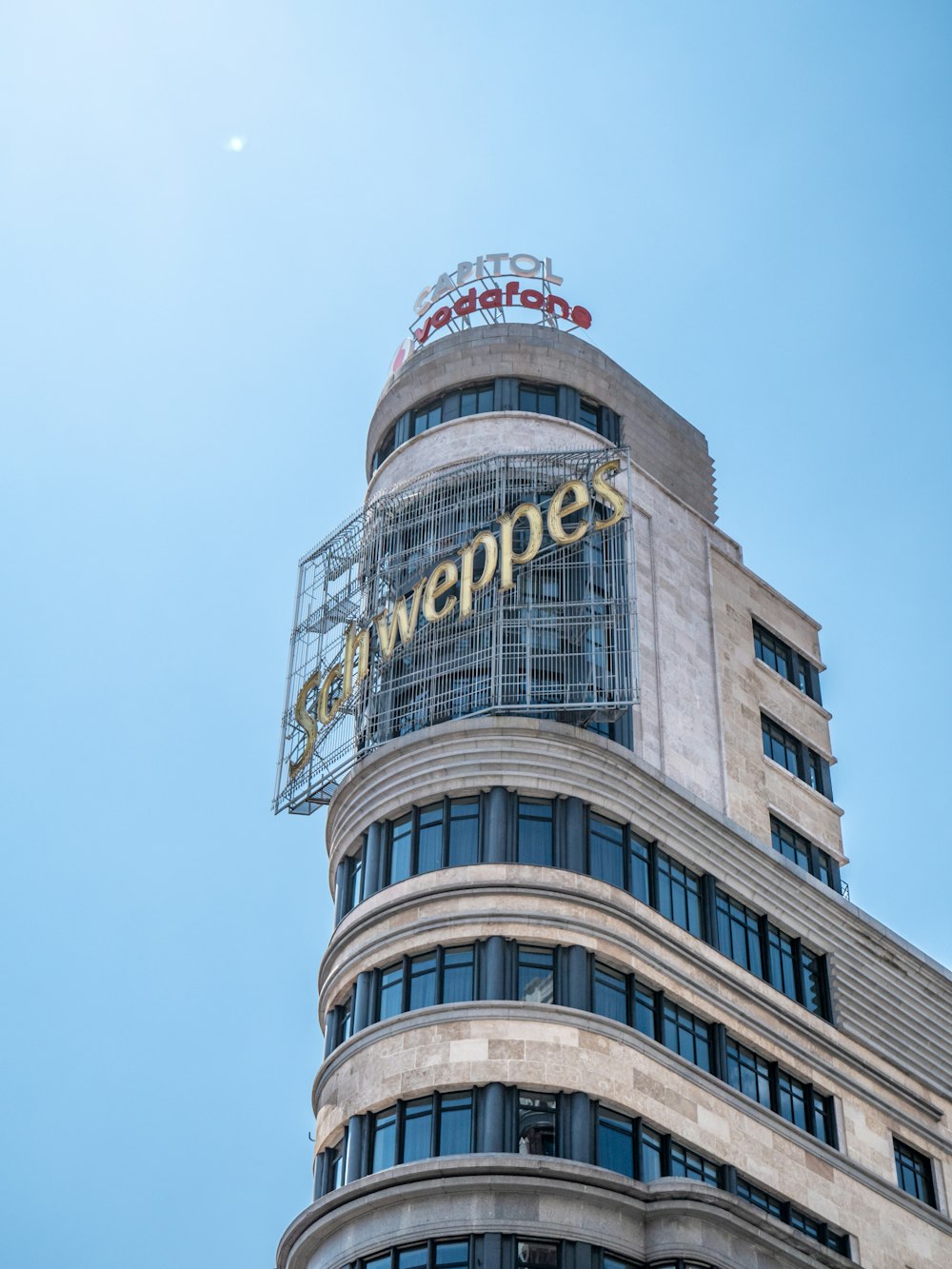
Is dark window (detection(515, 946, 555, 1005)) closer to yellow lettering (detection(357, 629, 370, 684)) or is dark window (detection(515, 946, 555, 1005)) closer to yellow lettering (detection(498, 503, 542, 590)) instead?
yellow lettering (detection(498, 503, 542, 590))

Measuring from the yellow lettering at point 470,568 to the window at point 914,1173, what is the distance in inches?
981

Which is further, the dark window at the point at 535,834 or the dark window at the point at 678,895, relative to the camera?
the dark window at the point at 678,895

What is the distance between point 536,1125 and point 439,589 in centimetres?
2141

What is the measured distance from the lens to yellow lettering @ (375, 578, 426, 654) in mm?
71500

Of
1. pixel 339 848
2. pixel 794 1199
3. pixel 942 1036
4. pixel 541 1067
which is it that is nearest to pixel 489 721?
pixel 339 848

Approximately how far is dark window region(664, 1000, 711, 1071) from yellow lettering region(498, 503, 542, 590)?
627 inches

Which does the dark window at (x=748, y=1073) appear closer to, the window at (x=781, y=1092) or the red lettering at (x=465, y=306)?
the window at (x=781, y=1092)

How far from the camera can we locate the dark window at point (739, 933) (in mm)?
69375

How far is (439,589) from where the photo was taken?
236 ft

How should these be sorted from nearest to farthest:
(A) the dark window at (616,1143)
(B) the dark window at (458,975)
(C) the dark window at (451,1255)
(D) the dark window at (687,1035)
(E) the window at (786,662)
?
1. (C) the dark window at (451,1255)
2. (A) the dark window at (616,1143)
3. (B) the dark window at (458,975)
4. (D) the dark window at (687,1035)
5. (E) the window at (786,662)

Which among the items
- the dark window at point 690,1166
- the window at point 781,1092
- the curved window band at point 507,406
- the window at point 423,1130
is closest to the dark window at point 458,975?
the window at point 423,1130

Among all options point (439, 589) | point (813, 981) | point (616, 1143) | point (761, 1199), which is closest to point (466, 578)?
point (439, 589)

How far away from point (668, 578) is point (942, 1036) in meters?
20.6

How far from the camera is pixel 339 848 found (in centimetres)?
6856
